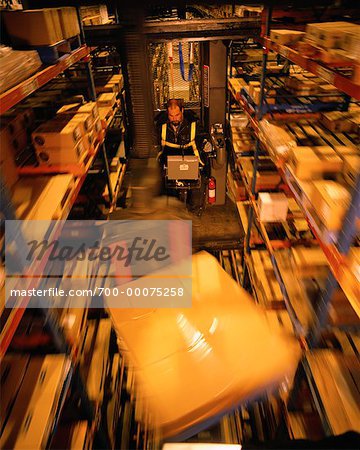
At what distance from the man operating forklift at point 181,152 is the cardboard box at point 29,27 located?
383cm

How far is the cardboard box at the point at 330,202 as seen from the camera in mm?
1868

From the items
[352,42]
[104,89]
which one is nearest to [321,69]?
[352,42]

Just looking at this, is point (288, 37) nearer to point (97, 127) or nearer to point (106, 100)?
point (97, 127)

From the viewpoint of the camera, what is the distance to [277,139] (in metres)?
3.16

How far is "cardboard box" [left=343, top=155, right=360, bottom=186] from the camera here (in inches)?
85.7

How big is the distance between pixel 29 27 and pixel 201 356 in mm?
2899

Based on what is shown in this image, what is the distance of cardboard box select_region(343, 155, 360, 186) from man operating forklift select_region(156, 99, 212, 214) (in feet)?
13.1

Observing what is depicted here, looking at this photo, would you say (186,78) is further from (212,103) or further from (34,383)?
(34,383)

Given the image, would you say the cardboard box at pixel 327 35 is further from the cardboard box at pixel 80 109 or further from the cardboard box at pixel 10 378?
the cardboard box at pixel 10 378

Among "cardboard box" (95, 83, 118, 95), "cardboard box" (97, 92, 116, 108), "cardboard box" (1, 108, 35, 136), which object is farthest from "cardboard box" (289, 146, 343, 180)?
"cardboard box" (95, 83, 118, 95)

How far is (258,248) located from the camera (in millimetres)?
4883

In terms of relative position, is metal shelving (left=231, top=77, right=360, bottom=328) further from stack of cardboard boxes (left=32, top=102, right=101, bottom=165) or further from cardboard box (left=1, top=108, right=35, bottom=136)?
cardboard box (left=1, top=108, right=35, bottom=136)

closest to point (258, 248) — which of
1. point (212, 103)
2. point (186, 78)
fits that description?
point (212, 103)

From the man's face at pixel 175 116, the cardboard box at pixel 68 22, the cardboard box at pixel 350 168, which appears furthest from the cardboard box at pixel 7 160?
the man's face at pixel 175 116
